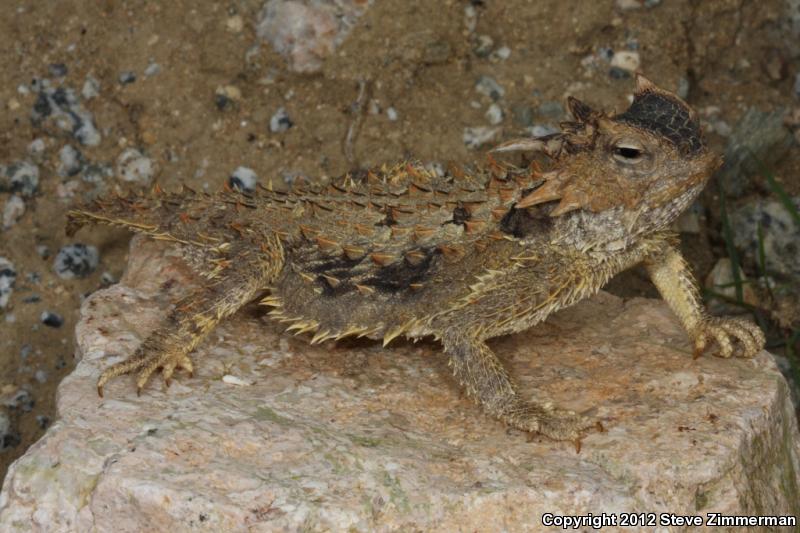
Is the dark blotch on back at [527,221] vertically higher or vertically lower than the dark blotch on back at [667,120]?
lower

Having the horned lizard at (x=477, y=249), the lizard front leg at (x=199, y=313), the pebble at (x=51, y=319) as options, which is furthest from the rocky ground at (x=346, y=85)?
the lizard front leg at (x=199, y=313)

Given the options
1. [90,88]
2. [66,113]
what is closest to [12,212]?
[66,113]

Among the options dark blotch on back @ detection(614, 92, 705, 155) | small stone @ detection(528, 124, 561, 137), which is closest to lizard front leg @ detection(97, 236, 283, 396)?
dark blotch on back @ detection(614, 92, 705, 155)

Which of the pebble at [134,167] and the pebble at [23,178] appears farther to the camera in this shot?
the pebble at [134,167]

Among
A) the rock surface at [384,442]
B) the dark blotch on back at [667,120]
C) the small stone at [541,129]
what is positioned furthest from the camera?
the small stone at [541,129]

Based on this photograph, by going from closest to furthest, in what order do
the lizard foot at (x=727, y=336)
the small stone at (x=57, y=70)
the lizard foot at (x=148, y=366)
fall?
1. the lizard foot at (x=148, y=366)
2. the lizard foot at (x=727, y=336)
3. the small stone at (x=57, y=70)

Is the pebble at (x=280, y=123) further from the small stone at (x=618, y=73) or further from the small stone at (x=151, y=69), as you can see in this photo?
the small stone at (x=618, y=73)

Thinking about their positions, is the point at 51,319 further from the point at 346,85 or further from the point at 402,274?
the point at 402,274
